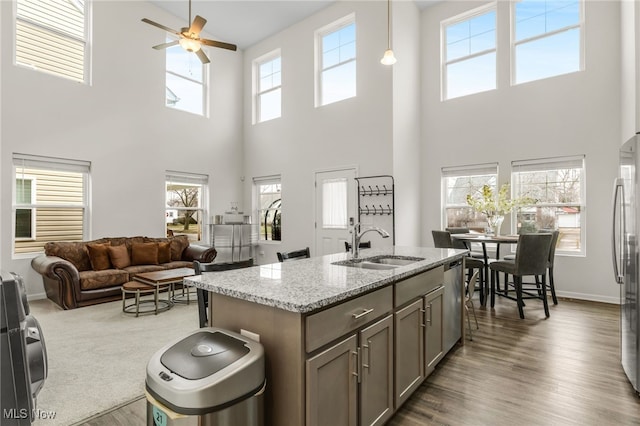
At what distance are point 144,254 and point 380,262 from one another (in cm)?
442

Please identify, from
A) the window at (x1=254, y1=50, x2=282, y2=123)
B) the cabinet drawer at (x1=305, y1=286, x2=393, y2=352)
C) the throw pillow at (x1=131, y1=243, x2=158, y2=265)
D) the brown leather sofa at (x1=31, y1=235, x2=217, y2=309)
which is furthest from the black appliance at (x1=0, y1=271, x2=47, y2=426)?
the window at (x1=254, y1=50, x2=282, y2=123)

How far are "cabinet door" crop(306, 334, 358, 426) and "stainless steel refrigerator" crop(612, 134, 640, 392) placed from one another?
6.96 feet

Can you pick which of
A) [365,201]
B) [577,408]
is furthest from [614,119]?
[577,408]

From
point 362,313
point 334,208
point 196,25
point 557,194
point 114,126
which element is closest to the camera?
point 362,313

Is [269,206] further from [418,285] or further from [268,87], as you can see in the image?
[418,285]

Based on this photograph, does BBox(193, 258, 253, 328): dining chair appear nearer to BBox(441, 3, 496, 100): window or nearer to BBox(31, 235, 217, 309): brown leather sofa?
BBox(31, 235, 217, 309): brown leather sofa

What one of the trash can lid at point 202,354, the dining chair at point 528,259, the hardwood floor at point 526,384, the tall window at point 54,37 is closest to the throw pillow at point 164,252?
the tall window at point 54,37

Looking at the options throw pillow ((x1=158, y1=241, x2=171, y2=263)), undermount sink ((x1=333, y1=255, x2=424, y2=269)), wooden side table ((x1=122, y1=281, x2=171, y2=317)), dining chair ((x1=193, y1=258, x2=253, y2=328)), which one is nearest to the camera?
dining chair ((x1=193, y1=258, x2=253, y2=328))

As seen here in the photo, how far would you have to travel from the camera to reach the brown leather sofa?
14.5 feet

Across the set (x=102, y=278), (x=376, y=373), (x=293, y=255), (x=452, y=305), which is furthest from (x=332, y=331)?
(x=102, y=278)

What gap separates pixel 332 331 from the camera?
1463 millimetres

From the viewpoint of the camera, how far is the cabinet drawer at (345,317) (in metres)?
1.36

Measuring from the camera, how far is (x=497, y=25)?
18.6ft

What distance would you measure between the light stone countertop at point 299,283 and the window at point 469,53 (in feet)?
15.8
